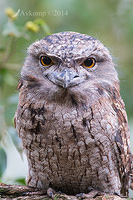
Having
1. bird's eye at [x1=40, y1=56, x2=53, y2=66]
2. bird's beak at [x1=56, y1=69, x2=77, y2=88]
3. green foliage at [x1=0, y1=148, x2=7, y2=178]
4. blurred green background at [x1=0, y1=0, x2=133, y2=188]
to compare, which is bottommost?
green foliage at [x1=0, y1=148, x2=7, y2=178]

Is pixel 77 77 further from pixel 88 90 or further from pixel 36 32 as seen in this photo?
pixel 36 32

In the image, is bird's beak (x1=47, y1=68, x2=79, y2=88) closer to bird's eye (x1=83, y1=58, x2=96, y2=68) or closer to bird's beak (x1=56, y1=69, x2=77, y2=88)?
bird's beak (x1=56, y1=69, x2=77, y2=88)

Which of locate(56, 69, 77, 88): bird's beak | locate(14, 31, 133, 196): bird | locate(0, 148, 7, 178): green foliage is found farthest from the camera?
locate(0, 148, 7, 178): green foliage

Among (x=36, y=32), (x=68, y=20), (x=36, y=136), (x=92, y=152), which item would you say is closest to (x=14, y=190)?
(x=36, y=136)

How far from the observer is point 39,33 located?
356cm

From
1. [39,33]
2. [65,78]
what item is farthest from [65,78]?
[39,33]

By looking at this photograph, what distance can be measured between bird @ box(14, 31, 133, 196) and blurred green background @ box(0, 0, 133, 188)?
28 cm

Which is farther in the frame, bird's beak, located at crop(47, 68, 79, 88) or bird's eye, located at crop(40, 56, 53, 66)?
bird's eye, located at crop(40, 56, 53, 66)

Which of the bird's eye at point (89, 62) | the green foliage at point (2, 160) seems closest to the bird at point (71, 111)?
the bird's eye at point (89, 62)

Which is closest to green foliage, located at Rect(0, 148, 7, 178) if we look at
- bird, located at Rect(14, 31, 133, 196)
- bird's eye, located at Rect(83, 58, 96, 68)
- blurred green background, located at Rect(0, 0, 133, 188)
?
blurred green background, located at Rect(0, 0, 133, 188)

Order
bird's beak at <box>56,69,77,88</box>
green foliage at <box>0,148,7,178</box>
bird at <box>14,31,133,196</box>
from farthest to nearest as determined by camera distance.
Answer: green foliage at <box>0,148,7,178</box> → bird at <box>14,31,133,196</box> → bird's beak at <box>56,69,77,88</box>

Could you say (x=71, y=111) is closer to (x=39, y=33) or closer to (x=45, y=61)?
(x=45, y=61)

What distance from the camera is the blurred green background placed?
11.3 feet

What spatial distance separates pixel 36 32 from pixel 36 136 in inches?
41.9
